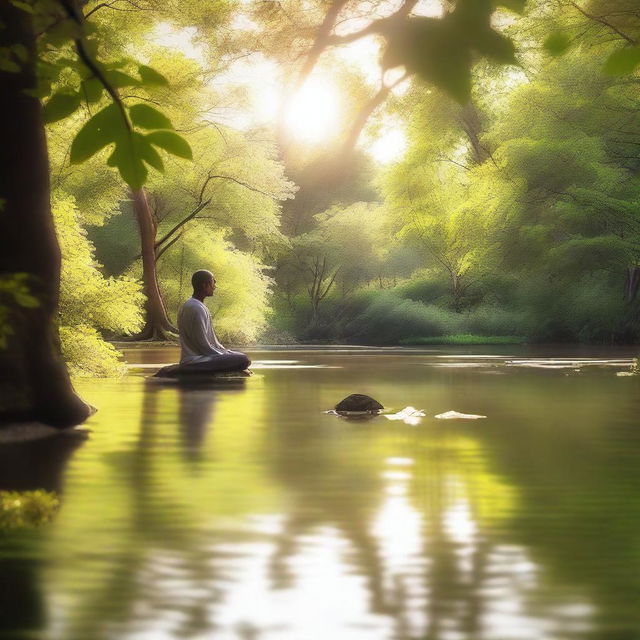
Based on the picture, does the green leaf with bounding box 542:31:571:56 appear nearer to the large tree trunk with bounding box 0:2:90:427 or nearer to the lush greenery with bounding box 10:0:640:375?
the large tree trunk with bounding box 0:2:90:427

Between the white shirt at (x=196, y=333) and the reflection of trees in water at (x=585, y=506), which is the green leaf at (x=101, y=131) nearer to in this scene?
the reflection of trees in water at (x=585, y=506)

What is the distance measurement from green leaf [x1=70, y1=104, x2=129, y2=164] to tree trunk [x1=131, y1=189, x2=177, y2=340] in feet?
148

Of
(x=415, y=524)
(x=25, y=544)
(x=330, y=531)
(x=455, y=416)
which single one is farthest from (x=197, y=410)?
(x=25, y=544)

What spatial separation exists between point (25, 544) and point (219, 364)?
16.6 meters

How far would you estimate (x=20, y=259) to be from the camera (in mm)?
12562

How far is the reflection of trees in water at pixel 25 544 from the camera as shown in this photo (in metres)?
4.78

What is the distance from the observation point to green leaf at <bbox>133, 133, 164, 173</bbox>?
105 inches

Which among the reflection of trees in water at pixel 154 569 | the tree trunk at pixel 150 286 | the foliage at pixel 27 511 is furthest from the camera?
the tree trunk at pixel 150 286

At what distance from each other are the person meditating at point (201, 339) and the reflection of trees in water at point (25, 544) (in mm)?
9698

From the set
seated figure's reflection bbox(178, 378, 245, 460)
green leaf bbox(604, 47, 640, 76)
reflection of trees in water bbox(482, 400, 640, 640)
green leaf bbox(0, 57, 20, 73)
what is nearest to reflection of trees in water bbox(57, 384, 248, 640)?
seated figure's reflection bbox(178, 378, 245, 460)

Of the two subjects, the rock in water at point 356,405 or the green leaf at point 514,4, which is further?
the rock in water at point 356,405

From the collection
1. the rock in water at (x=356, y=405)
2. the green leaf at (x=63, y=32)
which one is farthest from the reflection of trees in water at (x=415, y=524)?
the rock in water at (x=356, y=405)

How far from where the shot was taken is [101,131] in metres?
2.73

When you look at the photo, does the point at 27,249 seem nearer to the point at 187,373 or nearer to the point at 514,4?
the point at 187,373
